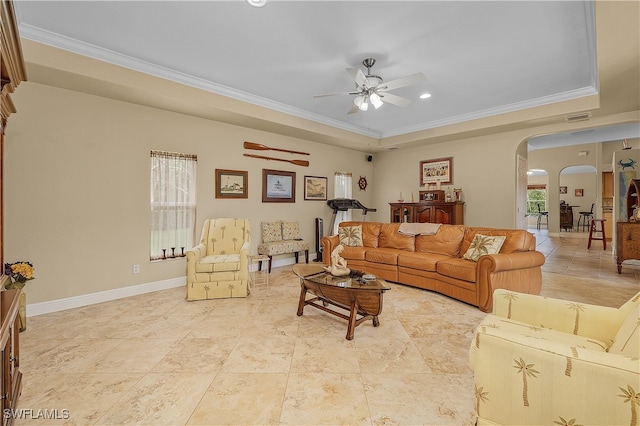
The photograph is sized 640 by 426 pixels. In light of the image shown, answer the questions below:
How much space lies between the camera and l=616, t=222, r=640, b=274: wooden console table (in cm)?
455

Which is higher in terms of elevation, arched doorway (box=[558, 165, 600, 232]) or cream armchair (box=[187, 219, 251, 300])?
arched doorway (box=[558, 165, 600, 232])

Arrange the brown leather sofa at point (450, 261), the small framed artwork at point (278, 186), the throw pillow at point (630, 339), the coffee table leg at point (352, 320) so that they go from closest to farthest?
the throw pillow at point (630, 339)
the coffee table leg at point (352, 320)
the brown leather sofa at point (450, 261)
the small framed artwork at point (278, 186)

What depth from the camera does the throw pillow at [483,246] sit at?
353cm

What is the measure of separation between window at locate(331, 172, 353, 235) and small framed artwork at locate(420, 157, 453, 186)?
5.64 feet

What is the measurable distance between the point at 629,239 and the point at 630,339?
5091mm

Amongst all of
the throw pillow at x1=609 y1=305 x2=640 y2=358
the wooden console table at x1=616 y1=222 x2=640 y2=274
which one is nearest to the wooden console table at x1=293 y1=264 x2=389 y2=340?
the throw pillow at x1=609 y1=305 x2=640 y2=358

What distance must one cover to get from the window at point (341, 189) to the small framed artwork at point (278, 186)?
1267 millimetres

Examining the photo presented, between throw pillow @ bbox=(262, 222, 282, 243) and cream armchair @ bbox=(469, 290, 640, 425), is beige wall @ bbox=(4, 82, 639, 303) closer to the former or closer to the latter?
throw pillow @ bbox=(262, 222, 282, 243)

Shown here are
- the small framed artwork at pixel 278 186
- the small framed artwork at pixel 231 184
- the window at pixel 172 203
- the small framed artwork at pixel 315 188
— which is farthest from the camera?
the small framed artwork at pixel 315 188

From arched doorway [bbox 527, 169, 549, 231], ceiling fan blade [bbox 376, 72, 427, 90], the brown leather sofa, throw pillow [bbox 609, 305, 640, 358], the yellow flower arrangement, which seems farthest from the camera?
arched doorway [bbox 527, 169, 549, 231]

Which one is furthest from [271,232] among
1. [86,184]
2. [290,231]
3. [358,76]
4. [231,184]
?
[358,76]

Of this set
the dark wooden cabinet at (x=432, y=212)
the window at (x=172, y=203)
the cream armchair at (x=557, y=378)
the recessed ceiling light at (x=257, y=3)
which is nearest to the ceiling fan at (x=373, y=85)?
the recessed ceiling light at (x=257, y=3)

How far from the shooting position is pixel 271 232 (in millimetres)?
5348

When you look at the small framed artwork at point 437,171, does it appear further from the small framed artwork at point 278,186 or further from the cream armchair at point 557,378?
the cream armchair at point 557,378
